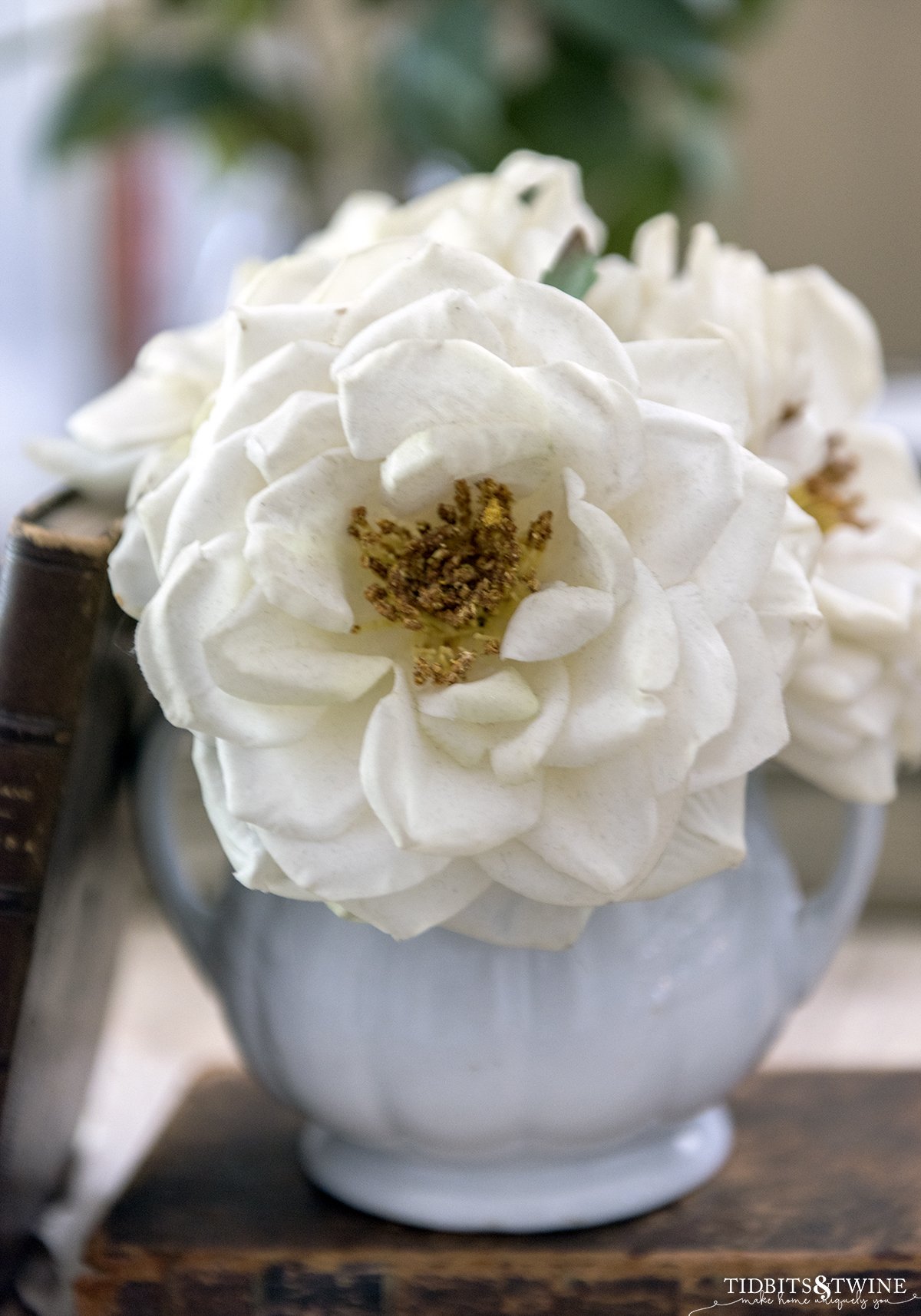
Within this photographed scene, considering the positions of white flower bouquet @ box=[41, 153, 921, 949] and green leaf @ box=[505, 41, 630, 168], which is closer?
white flower bouquet @ box=[41, 153, 921, 949]

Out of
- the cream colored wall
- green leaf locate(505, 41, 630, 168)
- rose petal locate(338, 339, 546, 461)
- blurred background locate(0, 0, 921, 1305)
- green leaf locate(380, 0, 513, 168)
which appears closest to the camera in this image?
rose petal locate(338, 339, 546, 461)

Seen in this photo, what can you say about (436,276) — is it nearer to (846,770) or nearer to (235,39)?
(846,770)

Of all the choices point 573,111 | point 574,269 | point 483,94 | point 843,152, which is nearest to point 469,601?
point 574,269

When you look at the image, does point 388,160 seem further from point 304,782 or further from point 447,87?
point 304,782

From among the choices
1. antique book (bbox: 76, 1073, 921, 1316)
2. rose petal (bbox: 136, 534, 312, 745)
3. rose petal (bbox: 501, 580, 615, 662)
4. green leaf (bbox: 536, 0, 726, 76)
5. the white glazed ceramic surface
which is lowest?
antique book (bbox: 76, 1073, 921, 1316)

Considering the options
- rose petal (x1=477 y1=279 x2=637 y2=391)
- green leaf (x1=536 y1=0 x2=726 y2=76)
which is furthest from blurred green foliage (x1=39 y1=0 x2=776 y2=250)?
rose petal (x1=477 y1=279 x2=637 y2=391)

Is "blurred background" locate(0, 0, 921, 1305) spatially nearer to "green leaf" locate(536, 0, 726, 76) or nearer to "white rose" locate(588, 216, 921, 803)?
"green leaf" locate(536, 0, 726, 76)

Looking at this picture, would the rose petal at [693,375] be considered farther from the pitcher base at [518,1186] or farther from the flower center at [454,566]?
the pitcher base at [518,1186]

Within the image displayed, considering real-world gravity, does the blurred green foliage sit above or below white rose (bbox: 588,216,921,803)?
above
